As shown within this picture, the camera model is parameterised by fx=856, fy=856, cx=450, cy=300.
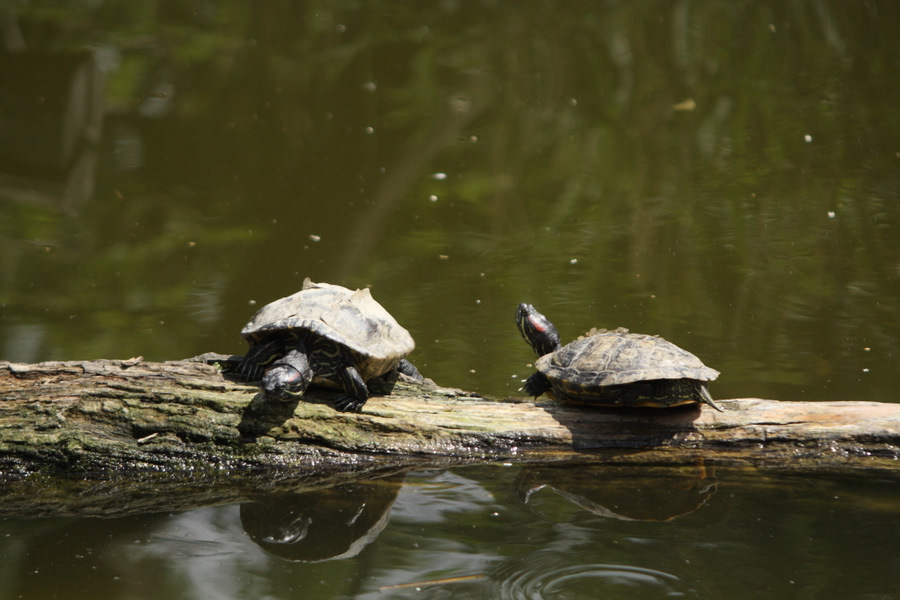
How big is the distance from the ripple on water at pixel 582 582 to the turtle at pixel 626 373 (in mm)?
747

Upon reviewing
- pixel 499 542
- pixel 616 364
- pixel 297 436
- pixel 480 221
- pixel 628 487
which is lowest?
pixel 499 542

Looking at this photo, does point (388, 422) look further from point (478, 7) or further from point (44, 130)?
point (478, 7)

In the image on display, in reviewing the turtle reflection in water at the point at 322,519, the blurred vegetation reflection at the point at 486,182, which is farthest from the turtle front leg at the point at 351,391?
the blurred vegetation reflection at the point at 486,182

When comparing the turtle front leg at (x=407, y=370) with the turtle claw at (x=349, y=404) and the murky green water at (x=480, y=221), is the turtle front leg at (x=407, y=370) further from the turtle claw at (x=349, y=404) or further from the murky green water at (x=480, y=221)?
the murky green water at (x=480, y=221)

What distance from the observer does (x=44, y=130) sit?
25.4 feet

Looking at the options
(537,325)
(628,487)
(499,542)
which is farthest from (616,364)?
(499,542)

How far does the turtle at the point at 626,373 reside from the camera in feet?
9.71

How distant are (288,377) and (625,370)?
3.81 ft

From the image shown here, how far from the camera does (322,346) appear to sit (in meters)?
3.06

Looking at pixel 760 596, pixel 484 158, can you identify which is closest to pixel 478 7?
pixel 484 158

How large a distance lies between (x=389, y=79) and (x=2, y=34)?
449 centimetres

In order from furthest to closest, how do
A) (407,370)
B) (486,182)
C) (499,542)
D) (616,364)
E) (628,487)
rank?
(486,182) → (407,370) → (616,364) → (628,487) → (499,542)

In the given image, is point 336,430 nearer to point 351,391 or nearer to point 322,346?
point 351,391

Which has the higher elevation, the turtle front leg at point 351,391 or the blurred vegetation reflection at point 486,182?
the blurred vegetation reflection at point 486,182
